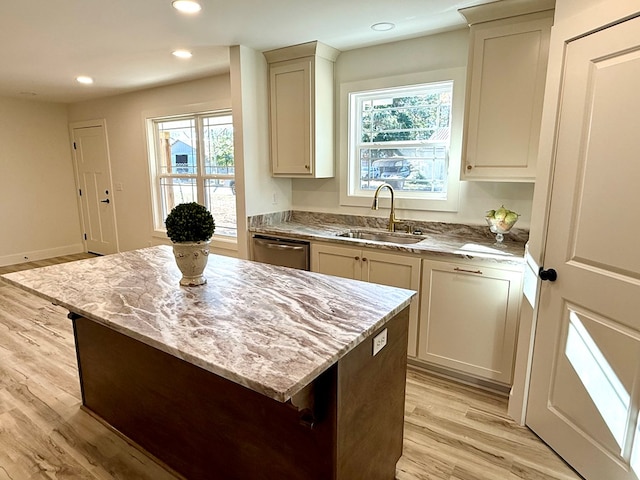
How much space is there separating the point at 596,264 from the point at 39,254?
684cm

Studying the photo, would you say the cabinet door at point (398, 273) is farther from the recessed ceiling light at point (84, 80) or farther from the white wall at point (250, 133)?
the recessed ceiling light at point (84, 80)

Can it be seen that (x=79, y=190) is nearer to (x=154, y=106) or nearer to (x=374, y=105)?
(x=154, y=106)

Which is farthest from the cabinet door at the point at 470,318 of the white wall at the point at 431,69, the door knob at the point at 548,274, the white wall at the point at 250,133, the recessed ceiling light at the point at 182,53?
the recessed ceiling light at the point at 182,53

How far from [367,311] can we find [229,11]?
84.8 inches

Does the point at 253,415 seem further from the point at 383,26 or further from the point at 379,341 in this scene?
the point at 383,26

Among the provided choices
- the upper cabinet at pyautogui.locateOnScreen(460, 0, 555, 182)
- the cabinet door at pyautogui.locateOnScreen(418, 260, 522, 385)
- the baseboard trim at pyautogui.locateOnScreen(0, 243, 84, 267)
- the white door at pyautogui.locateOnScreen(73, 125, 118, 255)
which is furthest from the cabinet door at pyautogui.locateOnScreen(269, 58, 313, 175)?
the baseboard trim at pyautogui.locateOnScreen(0, 243, 84, 267)

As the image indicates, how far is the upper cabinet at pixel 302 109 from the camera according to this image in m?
3.20

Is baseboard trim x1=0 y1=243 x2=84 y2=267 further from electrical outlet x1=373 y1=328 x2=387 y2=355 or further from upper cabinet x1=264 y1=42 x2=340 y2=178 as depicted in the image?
electrical outlet x1=373 y1=328 x2=387 y2=355

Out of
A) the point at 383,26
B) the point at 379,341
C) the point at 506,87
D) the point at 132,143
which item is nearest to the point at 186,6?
the point at 383,26

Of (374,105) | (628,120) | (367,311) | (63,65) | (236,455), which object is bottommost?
(236,455)

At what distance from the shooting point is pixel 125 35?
9.43ft

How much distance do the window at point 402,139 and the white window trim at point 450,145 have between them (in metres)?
0.05

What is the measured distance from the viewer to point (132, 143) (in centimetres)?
515

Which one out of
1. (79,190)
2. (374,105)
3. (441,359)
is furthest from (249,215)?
(79,190)
